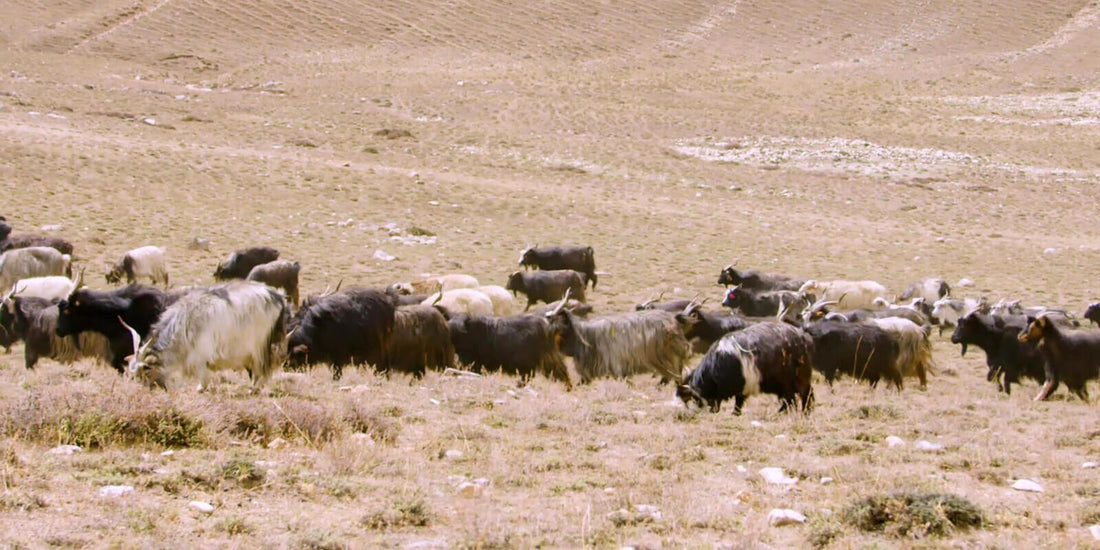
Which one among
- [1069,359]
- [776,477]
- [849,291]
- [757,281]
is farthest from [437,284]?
[776,477]

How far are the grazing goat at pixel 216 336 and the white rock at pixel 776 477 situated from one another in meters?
4.52

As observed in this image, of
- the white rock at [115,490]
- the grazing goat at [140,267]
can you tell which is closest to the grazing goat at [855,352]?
the white rock at [115,490]

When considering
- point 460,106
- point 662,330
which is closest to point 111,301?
point 662,330

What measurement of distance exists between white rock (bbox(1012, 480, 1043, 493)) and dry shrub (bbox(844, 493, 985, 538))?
89 cm

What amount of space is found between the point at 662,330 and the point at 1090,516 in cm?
603

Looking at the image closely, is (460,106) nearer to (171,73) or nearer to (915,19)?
(171,73)

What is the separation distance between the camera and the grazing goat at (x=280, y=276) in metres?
15.6

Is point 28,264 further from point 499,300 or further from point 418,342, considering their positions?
point 418,342

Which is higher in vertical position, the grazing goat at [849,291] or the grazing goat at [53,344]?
the grazing goat at [849,291]

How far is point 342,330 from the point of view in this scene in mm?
10492

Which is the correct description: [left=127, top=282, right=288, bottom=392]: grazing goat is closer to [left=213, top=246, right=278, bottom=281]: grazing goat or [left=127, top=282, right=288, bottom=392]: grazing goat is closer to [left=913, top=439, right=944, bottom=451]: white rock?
[left=913, top=439, right=944, bottom=451]: white rock

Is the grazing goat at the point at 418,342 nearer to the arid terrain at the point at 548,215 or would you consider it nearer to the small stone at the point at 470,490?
the arid terrain at the point at 548,215

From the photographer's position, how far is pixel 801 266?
20.8 m

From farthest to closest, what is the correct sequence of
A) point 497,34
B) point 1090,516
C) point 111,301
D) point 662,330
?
1. point 497,34
2. point 662,330
3. point 111,301
4. point 1090,516
